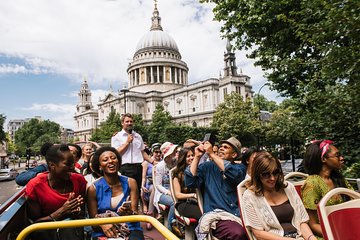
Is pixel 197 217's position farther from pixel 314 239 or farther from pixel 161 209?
pixel 161 209

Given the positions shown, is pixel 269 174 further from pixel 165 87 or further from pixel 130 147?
pixel 165 87

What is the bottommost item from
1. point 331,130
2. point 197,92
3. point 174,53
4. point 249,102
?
point 331,130

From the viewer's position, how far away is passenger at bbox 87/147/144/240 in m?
3.35

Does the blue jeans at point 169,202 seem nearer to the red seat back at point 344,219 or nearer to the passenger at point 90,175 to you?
the passenger at point 90,175

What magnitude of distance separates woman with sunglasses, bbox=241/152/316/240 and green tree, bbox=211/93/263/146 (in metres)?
40.1

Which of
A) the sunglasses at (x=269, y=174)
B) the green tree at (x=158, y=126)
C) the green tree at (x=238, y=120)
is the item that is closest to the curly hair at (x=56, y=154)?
the sunglasses at (x=269, y=174)

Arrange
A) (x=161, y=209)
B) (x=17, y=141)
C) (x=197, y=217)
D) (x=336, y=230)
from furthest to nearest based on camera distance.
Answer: (x=17, y=141) < (x=161, y=209) < (x=197, y=217) < (x=336, y=230)

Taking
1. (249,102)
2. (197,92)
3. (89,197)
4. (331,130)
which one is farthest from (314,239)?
(197,92)

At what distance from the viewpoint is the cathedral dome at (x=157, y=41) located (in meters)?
90.4

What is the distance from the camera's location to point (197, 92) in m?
72.2

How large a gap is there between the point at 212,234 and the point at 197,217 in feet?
2.64

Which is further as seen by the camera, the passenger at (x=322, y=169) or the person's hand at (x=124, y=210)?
the passenger at (x=322, y=169)

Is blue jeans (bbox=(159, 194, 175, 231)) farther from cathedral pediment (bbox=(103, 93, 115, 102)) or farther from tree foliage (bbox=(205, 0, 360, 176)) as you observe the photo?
cathedral pediment (bbox=(103, 93, 115, 102))

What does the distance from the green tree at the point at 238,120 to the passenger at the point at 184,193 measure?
38349 mm
